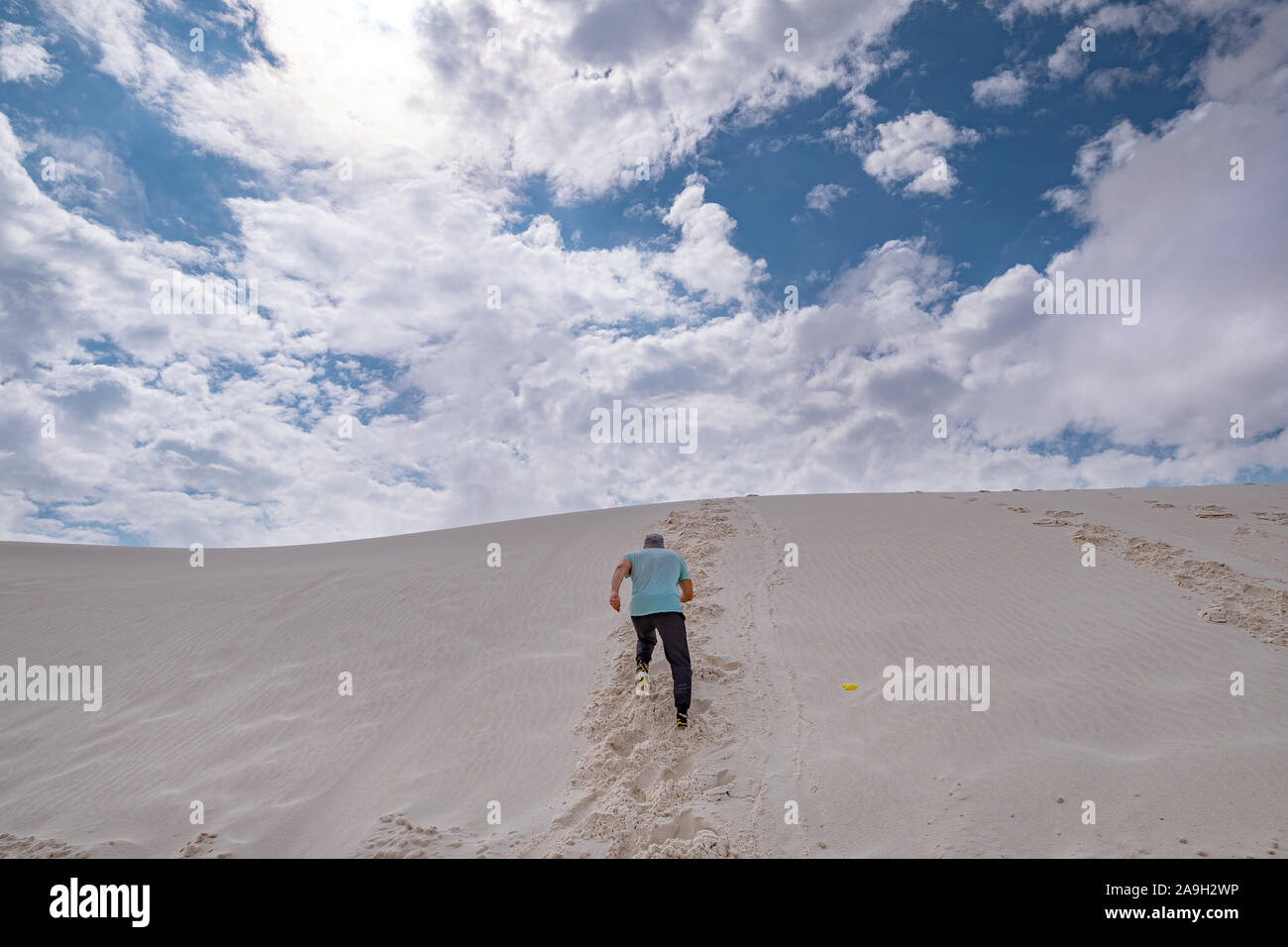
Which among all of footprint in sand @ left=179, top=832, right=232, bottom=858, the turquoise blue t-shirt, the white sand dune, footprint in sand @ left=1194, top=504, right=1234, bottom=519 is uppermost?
footprint in sand @ left=1194, top=504, right=1234, bottom=519

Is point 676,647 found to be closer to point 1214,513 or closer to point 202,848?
point 202,848

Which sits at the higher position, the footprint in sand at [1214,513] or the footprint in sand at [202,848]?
the footprint in sand at [1214,513]

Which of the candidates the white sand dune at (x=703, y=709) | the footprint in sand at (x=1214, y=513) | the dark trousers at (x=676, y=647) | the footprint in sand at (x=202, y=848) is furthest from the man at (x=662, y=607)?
the footprint in sand at (x=1214, y=513)

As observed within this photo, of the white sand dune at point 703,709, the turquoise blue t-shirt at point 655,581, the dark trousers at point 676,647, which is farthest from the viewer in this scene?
the turquoise blue t-shirt at point 655,581

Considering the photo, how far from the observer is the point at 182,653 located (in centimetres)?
1032

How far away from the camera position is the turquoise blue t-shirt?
6730 mm

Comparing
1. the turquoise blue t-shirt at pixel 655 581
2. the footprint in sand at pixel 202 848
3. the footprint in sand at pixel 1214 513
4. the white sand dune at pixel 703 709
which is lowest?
the footprint in sand at pixel 202 848

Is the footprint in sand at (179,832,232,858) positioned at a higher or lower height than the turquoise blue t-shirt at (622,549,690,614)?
lower

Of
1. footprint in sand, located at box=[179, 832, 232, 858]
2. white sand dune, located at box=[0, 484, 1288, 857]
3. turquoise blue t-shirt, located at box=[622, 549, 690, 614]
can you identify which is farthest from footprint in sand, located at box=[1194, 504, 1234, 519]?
footprint in sand, located at box=[179, 832, 232, 858]

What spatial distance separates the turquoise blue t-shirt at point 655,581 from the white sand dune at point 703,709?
1.06 m

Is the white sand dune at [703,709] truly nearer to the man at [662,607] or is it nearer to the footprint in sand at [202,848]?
the footprint in sand at [202,848]

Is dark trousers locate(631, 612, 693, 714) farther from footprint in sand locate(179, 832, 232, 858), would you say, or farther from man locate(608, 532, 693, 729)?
footprint in sand locate(179, 832, 232, 858)

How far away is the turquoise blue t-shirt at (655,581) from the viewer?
22.1ft
